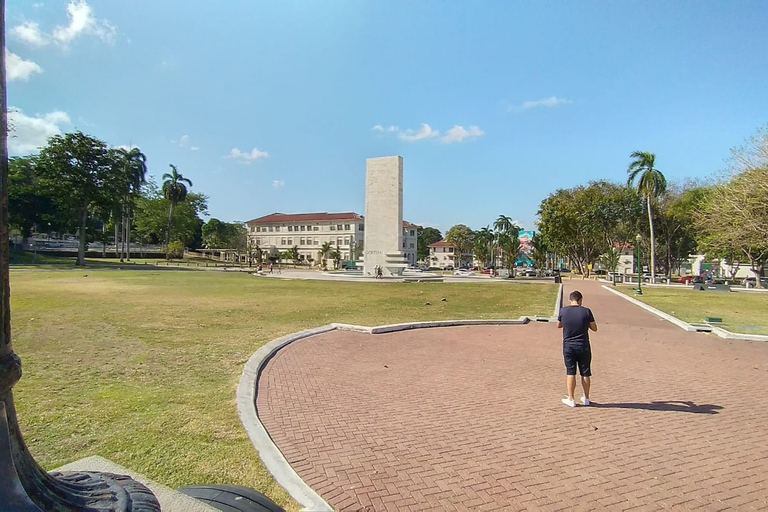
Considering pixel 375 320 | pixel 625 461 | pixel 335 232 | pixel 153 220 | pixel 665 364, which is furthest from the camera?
pixel 335 232

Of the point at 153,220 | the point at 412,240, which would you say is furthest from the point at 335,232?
the point at 153,220

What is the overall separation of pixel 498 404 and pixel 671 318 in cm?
1298

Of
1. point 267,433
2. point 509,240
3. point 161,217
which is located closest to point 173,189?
point 161,217

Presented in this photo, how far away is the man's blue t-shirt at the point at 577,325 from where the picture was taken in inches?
248

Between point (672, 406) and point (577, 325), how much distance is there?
183 cm

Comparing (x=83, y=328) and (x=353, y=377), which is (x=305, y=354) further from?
(x=83, y=328)

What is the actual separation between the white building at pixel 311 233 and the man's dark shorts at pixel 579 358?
79896mm

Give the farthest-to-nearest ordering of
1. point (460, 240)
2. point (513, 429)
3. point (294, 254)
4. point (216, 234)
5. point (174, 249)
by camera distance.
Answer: point (460, 240) → point (216, 234) → point (294, 254) → point (174, 249) → point (513, 429)

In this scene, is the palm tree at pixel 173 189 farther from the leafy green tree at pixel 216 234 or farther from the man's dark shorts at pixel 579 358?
the man's dark shorts at pixel 579 358

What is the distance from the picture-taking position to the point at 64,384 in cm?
635

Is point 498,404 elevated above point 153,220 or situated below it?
below

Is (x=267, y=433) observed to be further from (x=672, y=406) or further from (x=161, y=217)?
(x=161, y=217)

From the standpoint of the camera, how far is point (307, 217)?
324 ft

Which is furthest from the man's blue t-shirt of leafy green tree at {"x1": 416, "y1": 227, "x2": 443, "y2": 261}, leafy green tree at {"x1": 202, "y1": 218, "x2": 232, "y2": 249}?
leafy green tree at {"x1": 416, "y1": 227, "x2": 443, "y2": 261}
